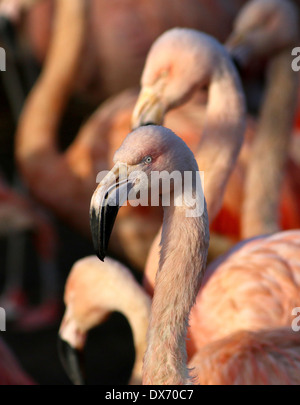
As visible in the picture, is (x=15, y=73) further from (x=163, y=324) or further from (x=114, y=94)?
(x=163, y=324)

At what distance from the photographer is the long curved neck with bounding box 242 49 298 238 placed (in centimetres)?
305

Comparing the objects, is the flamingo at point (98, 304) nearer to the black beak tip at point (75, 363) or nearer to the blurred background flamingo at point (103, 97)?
the black beak tip at point (75, 363)

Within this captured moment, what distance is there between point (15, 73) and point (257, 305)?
209 inches

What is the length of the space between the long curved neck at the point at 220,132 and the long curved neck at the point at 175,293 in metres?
Result: 0.93

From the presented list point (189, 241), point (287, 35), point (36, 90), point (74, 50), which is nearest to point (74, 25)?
point (74, 50)

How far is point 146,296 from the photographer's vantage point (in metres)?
2.29

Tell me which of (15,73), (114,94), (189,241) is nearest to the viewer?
(189,241)

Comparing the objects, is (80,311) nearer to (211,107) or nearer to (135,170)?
(211,107)

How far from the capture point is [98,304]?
2.34 metres

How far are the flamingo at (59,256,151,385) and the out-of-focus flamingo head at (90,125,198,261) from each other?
2.72 feet

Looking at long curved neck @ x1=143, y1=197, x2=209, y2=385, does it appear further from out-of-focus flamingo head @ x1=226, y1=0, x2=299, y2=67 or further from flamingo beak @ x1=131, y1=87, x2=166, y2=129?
out-of-focus flamingo head @ x1=226, y1=0, x2=299, y2=67

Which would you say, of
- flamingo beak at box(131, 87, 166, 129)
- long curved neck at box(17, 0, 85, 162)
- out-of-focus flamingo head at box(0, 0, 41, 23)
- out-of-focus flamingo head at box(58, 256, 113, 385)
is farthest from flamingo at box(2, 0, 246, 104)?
out-of-focus flamingo head at box(58, 256, 113, 385)

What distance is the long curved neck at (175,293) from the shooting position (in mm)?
1505

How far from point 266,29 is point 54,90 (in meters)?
1.59
